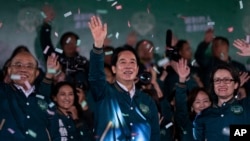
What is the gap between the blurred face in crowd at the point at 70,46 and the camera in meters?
6.34

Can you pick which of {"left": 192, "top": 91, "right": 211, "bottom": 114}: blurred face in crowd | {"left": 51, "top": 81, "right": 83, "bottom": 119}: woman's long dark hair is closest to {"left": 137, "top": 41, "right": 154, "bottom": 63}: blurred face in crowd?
{"left": 51, "top": 81, "right": 83, "bottom": 119}: woman's long dark hair

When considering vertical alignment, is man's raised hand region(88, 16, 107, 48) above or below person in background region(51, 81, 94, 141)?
above

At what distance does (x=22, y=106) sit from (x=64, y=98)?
815mm

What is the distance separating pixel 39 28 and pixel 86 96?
1.35 meters

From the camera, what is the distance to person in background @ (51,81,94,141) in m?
5.26

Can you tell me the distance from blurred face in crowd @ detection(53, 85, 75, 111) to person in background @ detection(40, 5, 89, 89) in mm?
512

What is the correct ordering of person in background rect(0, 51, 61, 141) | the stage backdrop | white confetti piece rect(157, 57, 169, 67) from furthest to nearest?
the stage backdrop < white confetti piece rect(157, 57, 169, 67) < person in background rect(0, 51, 61, 141)

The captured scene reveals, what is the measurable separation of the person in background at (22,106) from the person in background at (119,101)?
24.7 inches

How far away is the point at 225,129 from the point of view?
175 inches

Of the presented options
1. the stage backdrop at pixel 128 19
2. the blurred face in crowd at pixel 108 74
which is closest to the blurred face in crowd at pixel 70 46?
the stage backdrop at pixel 128 19

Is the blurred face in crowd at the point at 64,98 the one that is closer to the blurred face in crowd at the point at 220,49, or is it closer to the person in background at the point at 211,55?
the person in background at the point at 211,55

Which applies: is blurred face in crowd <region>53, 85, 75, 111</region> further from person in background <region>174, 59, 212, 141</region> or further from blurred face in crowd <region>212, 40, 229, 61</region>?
blurred face in crowd <region>212, 40, 229, 61</region>

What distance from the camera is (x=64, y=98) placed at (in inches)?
213

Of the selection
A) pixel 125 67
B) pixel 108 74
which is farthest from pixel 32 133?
pixel 108 74
